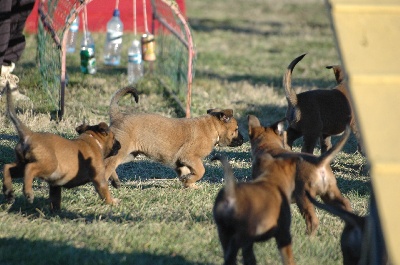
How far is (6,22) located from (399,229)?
7.71m

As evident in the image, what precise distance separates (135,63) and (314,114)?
471 centimetres

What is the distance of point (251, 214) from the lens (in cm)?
520

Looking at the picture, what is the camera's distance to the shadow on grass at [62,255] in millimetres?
5629

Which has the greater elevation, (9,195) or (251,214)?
(251,214)

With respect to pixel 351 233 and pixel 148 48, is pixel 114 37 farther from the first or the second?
pixel 351 233

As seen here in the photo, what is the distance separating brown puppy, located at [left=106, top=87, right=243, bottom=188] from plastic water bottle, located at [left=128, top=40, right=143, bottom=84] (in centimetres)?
433

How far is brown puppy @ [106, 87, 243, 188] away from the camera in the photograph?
7730 millimetres

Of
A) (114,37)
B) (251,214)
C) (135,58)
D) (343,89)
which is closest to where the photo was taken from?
(251,214)

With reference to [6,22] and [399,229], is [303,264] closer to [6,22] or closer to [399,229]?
[399,229]

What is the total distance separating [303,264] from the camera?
590 centimetres

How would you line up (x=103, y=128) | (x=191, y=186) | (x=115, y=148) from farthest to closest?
(x=191, y=186)
(x=115, y=148)
(x=103, y=128)

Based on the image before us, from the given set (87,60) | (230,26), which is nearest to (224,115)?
(87,60)

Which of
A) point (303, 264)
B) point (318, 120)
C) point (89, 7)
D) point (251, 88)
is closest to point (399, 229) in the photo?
point (303, 264)

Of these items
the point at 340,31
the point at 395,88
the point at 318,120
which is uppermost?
the point at 340,31
